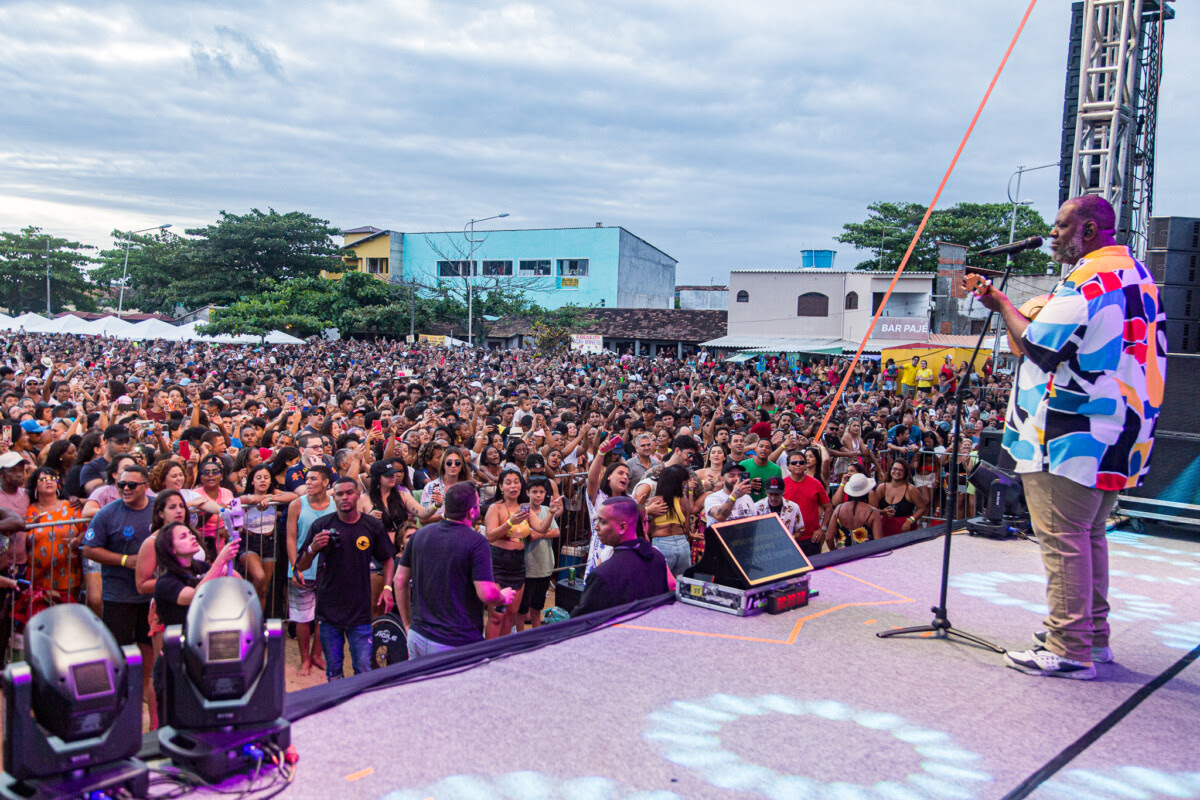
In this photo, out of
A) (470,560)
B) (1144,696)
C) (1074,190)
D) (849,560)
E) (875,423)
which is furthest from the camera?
(875,423)

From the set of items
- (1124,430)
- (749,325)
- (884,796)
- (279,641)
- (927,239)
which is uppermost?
(927,239)

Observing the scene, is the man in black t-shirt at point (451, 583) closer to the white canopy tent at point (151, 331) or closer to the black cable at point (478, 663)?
the black cable at point (478, 663)

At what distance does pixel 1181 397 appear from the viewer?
6934 mm

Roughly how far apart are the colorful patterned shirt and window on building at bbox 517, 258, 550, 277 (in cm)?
5201

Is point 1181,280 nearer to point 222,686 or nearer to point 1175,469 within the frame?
point 1175,469

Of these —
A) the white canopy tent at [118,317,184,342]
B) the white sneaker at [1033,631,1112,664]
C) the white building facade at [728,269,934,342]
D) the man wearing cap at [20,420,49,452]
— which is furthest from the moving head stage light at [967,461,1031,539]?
the white canopy tent at [118,317,184,342]

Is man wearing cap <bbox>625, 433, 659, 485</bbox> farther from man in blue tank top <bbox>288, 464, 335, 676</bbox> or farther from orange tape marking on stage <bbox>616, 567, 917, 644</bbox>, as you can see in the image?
orange tape marking on stage <bbox>616, 567, 917, 644</bbox>

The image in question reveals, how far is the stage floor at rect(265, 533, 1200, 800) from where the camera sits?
8.34 feet

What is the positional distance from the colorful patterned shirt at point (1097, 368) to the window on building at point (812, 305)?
36672 mm

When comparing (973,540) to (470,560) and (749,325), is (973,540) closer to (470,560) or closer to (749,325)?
(470,560)

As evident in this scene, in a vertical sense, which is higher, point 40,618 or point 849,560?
point 40,618

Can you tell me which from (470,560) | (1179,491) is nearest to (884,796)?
(470,560)

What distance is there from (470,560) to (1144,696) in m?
2.95

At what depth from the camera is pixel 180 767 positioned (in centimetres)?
243
